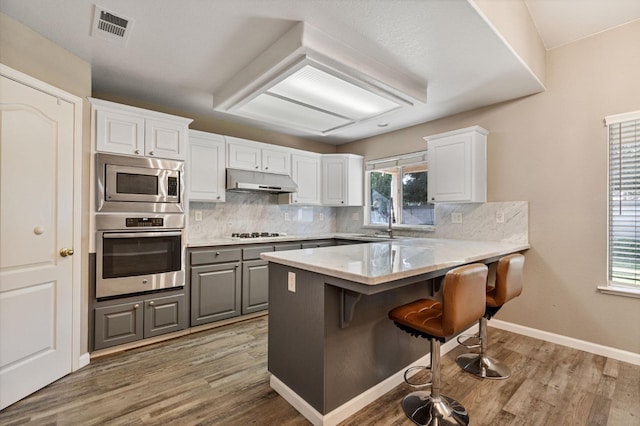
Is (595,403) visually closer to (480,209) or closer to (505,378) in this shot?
(505,378)

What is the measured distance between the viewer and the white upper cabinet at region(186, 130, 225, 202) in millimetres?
3523

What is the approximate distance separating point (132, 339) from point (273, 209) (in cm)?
245

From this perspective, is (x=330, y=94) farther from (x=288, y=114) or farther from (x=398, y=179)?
(x=398, y=179)

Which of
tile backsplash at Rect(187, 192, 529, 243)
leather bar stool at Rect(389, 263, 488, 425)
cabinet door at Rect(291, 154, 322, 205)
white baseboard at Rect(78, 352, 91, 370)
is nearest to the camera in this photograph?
leather bar stool at Rect(389, 263, 488, 425)

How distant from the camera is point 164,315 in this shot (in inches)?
117

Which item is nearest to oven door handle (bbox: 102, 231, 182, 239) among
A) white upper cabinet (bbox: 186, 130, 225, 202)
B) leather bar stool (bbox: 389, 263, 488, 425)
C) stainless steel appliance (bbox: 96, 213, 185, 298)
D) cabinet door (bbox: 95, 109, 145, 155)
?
stainless steel appliance (bbox: 96, 213, 185, 298)

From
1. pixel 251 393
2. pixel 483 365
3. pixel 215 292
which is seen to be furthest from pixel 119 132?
pixel 483 365

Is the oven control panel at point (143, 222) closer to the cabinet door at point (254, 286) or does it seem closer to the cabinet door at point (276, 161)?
the cabinet door at point (254, 286)

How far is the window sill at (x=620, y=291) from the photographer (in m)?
2.54

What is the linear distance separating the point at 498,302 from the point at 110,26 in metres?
3.43

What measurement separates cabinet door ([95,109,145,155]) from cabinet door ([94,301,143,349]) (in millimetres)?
1433

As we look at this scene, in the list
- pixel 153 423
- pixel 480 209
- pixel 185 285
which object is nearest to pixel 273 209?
pixel 185 285

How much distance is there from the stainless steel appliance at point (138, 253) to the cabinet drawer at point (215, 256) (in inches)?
5.9

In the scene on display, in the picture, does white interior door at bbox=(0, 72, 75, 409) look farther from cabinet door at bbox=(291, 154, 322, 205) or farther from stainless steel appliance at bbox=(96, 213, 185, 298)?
cabinet door at bbox=(291, 154, 322, 205)
